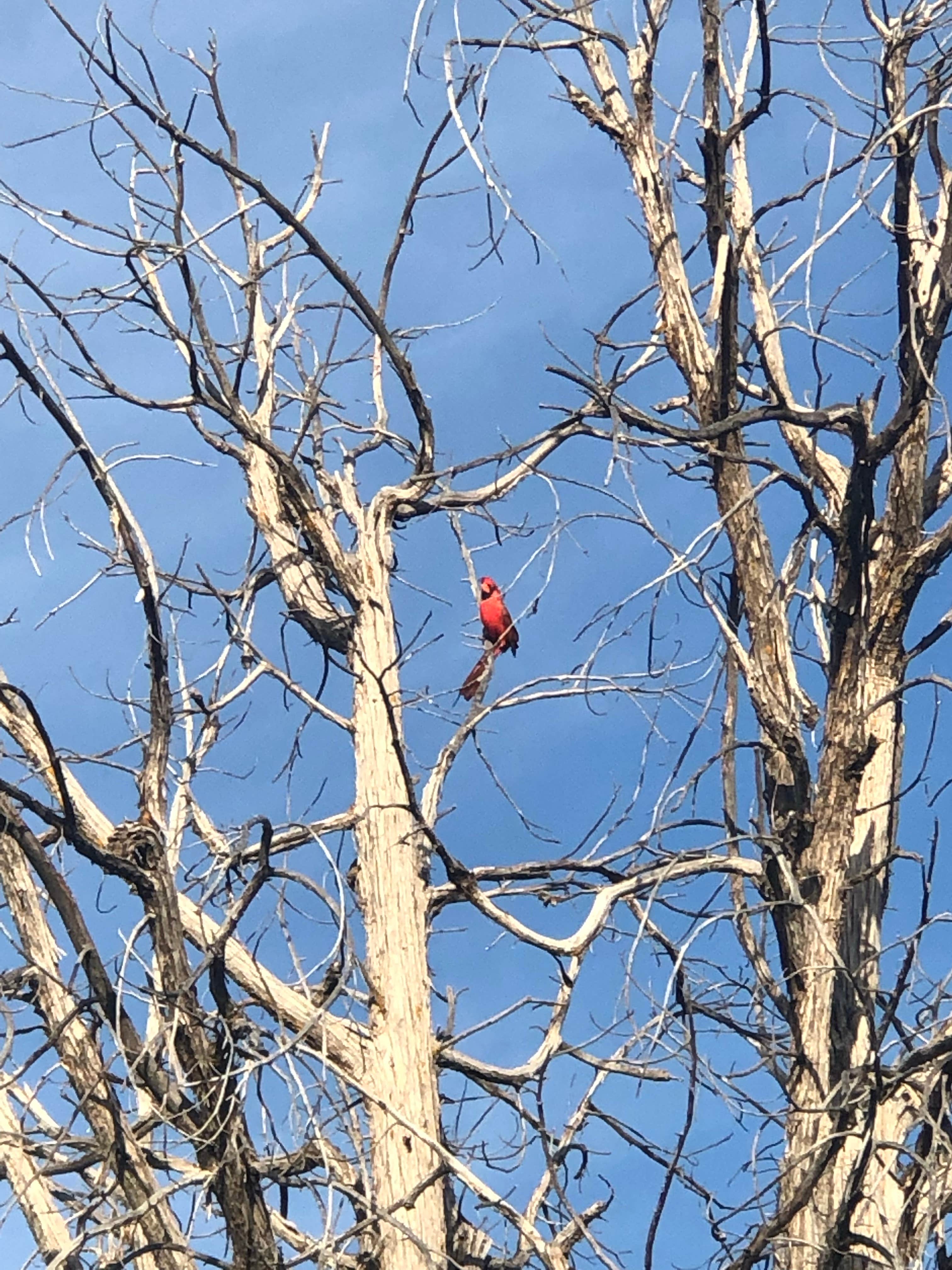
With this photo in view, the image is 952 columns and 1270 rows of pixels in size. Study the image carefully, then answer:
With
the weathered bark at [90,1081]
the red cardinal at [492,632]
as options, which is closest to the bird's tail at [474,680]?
the red cardinal at [492,632]

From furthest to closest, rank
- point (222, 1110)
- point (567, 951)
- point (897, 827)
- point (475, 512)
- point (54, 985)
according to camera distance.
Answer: point (475, 512) → point (897, 827) → point (567, 951) → point (54, 985) → point (222, 1110)

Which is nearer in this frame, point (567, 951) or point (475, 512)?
point (567, 951)

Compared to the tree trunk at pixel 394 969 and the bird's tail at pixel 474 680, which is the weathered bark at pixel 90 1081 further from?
the bird's tail at pixel 474 680

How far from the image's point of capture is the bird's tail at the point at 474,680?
7.19 m

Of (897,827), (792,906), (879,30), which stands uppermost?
(879,30)

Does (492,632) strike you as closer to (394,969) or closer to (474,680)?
(474,680)

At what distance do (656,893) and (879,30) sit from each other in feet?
12.0

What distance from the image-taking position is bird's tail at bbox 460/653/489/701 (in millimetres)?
7191

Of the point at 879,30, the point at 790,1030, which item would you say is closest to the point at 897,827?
the point at 790,1030

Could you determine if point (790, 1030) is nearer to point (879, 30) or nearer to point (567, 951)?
point (567, 951)

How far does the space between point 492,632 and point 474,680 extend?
1.12 meters

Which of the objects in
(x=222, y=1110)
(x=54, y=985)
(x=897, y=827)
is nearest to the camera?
(x=222, y=1110)

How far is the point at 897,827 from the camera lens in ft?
20.5

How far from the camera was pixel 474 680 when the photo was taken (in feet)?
23.9
